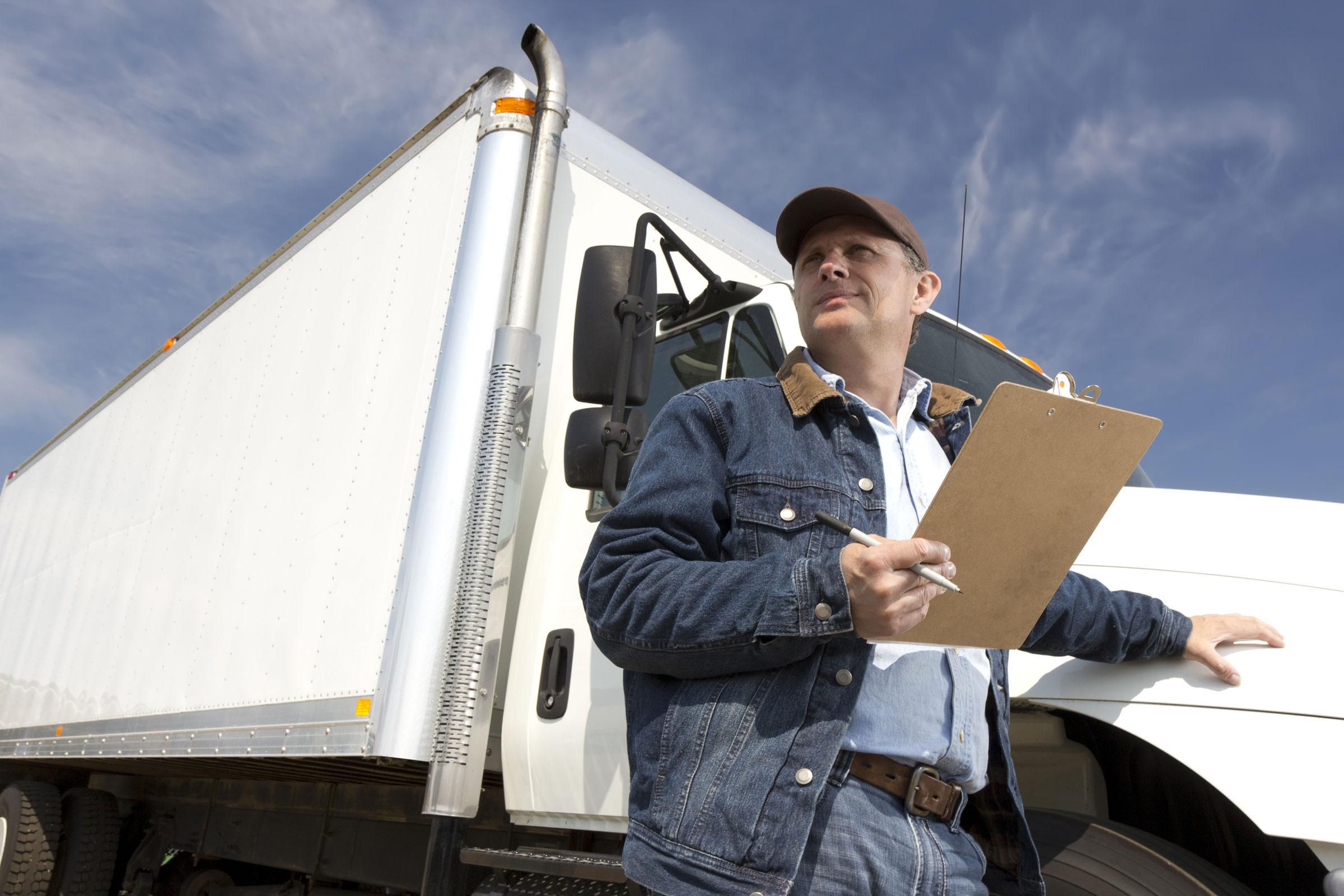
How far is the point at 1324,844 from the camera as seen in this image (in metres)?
1.79

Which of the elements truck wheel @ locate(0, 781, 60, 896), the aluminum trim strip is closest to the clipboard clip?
the aluminum trim strip

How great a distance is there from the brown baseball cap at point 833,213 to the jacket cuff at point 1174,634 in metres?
0.83

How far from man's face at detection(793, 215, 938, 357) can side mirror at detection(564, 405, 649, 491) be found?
0.57 m

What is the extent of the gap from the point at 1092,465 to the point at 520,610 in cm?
189

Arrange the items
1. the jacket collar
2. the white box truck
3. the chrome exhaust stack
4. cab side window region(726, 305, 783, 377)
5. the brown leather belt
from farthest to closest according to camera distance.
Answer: cab side window region(726, 305, 783, 377) < the chrome exhaust stack < the white box truck < the jacket collar < the brown leather belt

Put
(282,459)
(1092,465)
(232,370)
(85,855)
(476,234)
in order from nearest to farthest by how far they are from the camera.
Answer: (1092,465)
(476,234)
(282,459)
(232,370)
(85,855)

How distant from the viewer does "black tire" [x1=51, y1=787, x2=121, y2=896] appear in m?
6.28

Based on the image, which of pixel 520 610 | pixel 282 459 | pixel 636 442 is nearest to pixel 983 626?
pixel 636 442

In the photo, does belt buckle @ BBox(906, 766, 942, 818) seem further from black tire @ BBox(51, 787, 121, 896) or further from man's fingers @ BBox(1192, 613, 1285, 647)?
black tire @ BBox(51, 787, 121, 896)

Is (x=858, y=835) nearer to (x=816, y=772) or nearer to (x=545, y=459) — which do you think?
(x=816, y=772)

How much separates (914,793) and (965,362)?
1.91m

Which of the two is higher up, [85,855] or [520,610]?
[520,610]

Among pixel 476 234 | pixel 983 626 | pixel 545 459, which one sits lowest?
pixel 983 626

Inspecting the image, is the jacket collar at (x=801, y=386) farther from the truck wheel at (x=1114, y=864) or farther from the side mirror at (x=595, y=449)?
the truck wheel at (x=1114, y=864)
